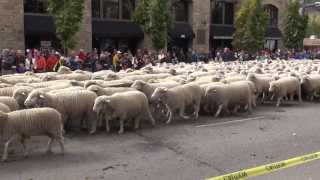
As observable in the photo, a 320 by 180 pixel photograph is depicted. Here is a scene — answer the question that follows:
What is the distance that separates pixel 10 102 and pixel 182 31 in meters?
28.7

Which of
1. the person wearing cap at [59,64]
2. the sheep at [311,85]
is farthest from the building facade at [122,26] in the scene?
the sheep at [311,85]

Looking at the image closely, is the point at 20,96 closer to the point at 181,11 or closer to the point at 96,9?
the point at 96,9

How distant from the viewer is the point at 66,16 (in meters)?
27.7

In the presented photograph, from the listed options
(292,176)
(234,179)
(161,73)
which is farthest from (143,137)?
(161,73)

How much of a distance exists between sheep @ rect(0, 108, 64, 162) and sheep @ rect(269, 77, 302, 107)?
30.1ft

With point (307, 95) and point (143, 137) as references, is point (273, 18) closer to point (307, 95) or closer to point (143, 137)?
point (307, 95)

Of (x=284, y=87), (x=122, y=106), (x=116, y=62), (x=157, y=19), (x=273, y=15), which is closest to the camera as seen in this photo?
(x=122, y=106)

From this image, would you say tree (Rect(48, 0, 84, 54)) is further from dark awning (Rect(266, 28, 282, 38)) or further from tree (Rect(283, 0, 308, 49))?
dark awning (Rect(266, 28, 282, 38))

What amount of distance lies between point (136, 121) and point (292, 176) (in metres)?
5.30

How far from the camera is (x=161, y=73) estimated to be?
61.4 feet

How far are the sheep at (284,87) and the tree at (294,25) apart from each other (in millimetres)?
26881

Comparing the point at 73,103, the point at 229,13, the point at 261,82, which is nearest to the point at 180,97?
the point at 73,103

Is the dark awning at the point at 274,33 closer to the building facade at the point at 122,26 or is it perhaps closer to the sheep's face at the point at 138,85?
the building facade at the point at 122,26

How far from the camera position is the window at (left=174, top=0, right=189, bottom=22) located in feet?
132
